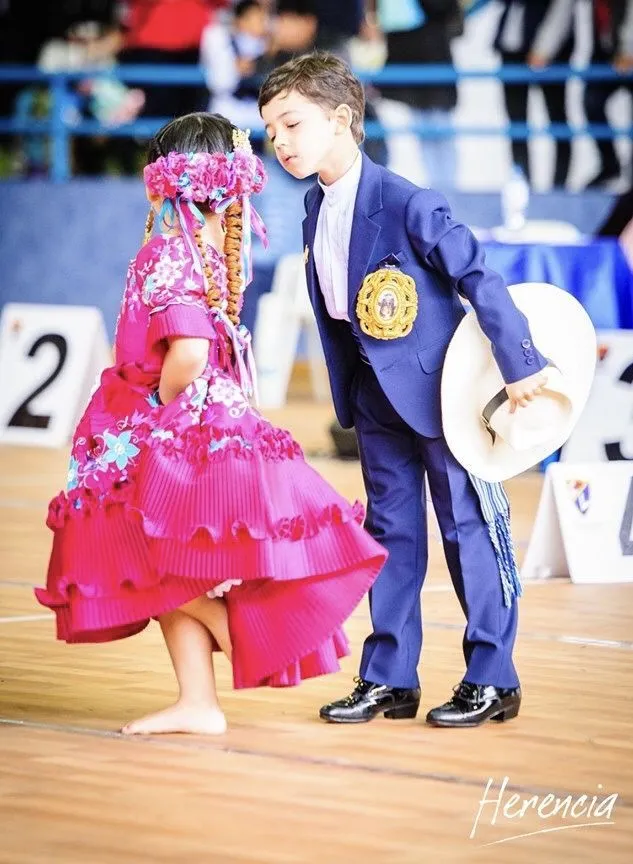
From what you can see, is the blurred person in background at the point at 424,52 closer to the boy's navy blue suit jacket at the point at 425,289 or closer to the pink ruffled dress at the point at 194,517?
the boy's navy blue suit jacket at the point at 425,289

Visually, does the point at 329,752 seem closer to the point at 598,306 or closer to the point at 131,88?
the point at 598,306

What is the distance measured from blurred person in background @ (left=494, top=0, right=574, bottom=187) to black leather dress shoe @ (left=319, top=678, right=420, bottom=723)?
7474 mm

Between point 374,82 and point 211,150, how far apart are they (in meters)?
7.39

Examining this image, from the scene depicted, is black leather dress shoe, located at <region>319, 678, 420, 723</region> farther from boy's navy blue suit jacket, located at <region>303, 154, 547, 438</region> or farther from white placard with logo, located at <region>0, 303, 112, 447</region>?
white placard with logo, located at <region>0, 303, 112, 447</region>

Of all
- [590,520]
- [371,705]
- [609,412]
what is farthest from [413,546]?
[609,412]

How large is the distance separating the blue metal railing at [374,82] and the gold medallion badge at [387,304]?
7.00 m

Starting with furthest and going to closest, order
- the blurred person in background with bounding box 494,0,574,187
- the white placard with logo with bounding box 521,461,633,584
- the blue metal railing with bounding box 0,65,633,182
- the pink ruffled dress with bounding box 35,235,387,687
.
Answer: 1. the blurred person in background with bounding box 494,0,574,187
2. the blue metal railing with bounding box 0,65,633,182
3. the white placard with logo with bounding box 521,461,633,584
4. the pink ruffled dress with bounding box 35,235,387,687

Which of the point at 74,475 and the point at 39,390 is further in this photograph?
the point at 39,390

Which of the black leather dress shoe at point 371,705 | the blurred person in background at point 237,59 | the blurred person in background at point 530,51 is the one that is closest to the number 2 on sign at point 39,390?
the blurred person in background at point 237,59

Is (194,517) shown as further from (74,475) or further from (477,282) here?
(477,282)

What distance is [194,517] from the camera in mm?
2777

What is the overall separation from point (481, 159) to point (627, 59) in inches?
42.7

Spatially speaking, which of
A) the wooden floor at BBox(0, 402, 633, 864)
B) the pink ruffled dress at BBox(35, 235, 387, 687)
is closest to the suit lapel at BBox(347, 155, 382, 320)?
the pink ruffled dress at BBox(35, 235, 387, 687)

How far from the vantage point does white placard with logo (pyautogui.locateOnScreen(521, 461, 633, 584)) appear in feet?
15.2
